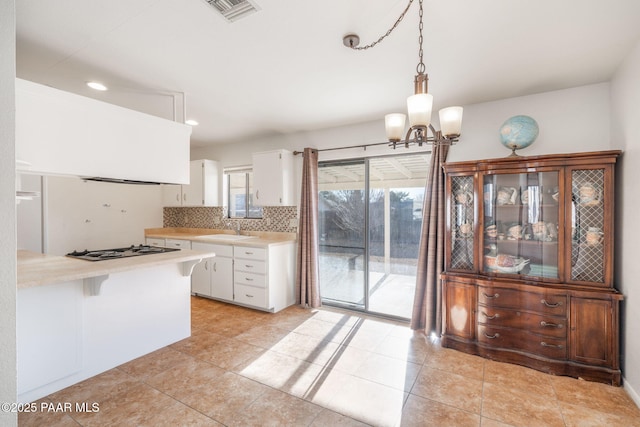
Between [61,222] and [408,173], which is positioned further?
[61,222]

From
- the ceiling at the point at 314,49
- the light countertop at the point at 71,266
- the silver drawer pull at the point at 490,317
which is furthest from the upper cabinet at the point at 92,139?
the silver drawer pull at the point at 490,317

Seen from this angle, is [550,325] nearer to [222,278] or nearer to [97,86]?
[222,278]

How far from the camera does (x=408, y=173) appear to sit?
11.8 feet

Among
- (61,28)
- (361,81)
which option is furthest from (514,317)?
(61,28)

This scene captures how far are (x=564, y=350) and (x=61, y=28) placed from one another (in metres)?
4.20

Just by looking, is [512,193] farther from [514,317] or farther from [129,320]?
[129,320]

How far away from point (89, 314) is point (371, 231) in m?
2.93

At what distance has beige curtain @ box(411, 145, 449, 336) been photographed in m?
3.09

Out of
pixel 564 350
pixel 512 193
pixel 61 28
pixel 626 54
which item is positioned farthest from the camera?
pixel 512 193

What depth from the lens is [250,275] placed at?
12.5 feet

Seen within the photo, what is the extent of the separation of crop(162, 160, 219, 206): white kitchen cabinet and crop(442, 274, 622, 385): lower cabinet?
12.1 feet

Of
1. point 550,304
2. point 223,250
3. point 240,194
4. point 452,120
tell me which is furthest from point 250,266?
point 550,304

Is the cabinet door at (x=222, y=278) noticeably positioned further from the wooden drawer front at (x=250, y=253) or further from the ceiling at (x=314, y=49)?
the ceiling at (x=314, y=49)

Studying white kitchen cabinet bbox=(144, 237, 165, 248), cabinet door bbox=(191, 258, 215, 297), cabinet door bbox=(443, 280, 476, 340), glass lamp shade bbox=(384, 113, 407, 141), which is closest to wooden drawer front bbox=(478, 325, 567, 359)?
cabinet door bbox=(443, 280, 476, 340)
